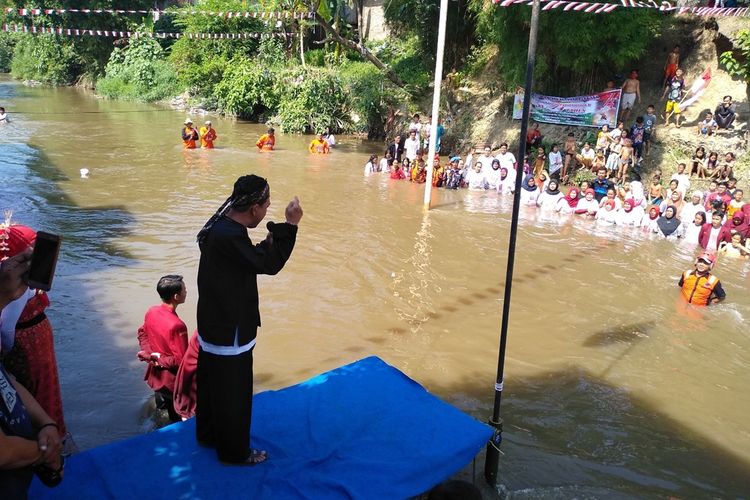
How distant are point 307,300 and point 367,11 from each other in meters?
25.2

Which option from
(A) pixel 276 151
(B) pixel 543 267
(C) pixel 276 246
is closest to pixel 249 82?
(A) pixel 276 151

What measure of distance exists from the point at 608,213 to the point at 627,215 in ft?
1.19

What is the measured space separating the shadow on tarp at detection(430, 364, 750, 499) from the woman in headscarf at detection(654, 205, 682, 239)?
247 inches

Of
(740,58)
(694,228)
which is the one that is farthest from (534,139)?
(694,228)

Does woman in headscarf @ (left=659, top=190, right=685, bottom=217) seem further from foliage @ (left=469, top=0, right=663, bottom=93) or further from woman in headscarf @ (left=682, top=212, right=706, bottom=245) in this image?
foliage @ (left=469, top=0, right=663, bottom=93)

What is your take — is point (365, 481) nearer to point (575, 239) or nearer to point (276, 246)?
point (276, 246)

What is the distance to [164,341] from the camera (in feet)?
13.7

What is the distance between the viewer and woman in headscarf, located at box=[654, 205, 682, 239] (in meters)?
11.1

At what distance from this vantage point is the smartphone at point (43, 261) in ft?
8.04

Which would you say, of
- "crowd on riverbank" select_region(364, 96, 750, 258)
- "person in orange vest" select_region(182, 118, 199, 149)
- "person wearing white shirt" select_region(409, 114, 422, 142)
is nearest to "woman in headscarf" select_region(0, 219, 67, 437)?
"crowd on riverbank" select_region(364, 96, 750, 258)

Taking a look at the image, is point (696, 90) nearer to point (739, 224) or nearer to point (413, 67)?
point (739, 224)

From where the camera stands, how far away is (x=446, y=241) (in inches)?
400

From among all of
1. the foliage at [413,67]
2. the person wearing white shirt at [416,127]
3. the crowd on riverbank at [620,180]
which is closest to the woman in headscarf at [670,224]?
the crowd on riverbank at [620,180]

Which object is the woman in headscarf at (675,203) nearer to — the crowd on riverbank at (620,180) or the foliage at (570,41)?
the crowd on riverbank at (620,180)
